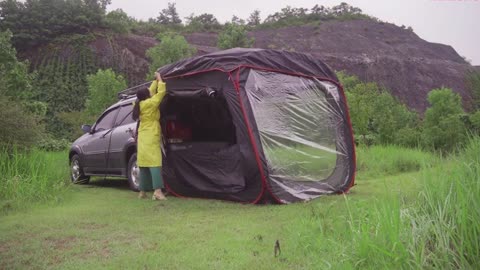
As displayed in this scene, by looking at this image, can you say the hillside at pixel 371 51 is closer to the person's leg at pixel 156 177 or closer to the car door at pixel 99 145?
the car door at pixel 99 145

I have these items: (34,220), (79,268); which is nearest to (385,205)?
(79,268)

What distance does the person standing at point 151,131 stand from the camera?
7.06 metres

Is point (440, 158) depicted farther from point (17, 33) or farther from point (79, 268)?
point (17, 33)

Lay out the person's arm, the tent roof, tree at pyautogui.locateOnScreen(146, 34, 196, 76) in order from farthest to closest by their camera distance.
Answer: tree at pyautogui.locateOnScreen(146, 34, 196, 76)
the person's arm
the tent roof

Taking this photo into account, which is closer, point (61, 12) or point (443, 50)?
point (61, 12)

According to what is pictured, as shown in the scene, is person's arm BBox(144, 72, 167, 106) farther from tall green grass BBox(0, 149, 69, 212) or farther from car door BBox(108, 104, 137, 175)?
tall green grass BBox(0, 149, 69, 212)

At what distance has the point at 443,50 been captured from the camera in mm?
54719

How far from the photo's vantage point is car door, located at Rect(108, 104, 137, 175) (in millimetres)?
8227

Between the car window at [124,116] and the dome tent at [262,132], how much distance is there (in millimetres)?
959

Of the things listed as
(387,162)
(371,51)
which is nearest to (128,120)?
(387,162)

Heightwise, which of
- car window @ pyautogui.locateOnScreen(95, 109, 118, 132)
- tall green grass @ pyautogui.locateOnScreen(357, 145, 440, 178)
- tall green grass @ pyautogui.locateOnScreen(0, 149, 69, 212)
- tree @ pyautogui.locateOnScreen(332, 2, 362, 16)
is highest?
tree @ pyautogui.locateOnScreen(332, 2, 362, 16)

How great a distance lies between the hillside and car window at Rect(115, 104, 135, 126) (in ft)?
68.8

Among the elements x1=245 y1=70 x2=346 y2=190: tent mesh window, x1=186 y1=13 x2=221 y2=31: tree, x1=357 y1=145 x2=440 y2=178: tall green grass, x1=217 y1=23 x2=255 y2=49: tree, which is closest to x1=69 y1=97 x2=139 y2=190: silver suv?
x1=245 y1=70 x2=346 y2=190: tent mesh window

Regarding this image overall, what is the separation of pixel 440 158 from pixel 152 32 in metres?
36.6
